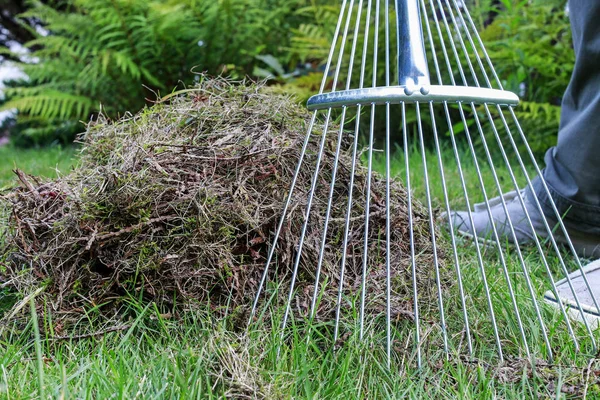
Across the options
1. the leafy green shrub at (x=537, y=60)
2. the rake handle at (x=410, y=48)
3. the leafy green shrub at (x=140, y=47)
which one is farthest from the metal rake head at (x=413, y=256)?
the leafy green shrub at (x=140, y=47)

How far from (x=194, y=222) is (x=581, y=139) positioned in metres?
1.20

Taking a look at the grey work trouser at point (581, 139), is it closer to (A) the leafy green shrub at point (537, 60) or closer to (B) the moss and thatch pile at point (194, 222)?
(B) the moss and thatch pile at point (194, 222)

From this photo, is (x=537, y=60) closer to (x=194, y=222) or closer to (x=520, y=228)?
(x=520, y=228)

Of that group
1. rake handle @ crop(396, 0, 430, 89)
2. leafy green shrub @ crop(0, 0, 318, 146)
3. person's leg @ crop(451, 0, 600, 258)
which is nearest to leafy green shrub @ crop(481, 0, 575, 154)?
leafy green shrub @ crop(0, 0, 318, 146)

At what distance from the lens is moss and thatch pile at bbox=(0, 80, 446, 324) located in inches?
49.1

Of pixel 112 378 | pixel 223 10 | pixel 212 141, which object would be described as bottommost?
pixel 223 10

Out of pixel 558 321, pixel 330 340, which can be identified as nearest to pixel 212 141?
pixel 330 340

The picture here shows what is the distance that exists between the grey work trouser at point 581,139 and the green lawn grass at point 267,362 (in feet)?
2.02

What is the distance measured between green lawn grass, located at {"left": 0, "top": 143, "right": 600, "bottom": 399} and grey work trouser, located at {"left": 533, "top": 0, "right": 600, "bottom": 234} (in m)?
0.62

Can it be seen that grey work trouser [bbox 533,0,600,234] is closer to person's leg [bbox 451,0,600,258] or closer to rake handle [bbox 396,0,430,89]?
person's leg [bbox 451,0,600,258]

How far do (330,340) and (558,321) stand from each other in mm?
502

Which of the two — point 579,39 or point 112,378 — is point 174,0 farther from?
point 112,378

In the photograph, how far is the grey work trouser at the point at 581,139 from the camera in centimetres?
163

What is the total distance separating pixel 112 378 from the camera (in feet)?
3.15
